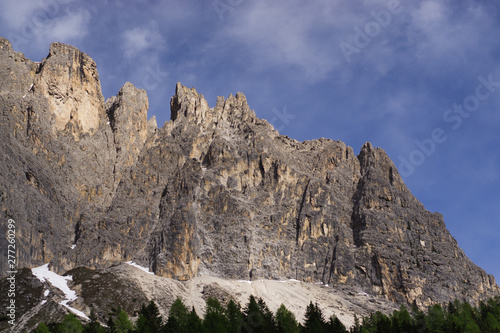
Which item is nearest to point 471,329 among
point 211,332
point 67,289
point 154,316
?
point 211,332

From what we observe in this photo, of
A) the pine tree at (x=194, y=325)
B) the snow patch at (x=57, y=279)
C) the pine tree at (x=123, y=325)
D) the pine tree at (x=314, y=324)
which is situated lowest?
the pine tree at (x=123, y=325)

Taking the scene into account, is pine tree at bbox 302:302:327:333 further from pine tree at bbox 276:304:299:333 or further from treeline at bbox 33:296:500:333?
pine tree at bbox 276:304:299:333

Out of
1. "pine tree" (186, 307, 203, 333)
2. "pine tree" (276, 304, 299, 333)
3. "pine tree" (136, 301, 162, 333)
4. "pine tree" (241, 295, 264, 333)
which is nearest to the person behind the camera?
"pine tree" (241, 295, 264, 333)

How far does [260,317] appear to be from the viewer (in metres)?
107

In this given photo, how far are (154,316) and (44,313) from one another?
52.6 metres

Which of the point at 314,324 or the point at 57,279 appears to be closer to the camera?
the point at 314,324

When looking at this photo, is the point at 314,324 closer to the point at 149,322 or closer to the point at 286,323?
the point at 286,323

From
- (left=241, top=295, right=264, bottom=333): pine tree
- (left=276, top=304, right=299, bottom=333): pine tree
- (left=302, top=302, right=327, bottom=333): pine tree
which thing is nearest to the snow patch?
(left=276, top=304, right=299, bottom=333): pine tree

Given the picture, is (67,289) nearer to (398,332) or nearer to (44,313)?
(44,313)

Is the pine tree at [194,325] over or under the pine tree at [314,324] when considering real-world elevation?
under

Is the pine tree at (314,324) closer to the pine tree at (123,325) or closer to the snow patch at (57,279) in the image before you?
the pine tree at (123,325)

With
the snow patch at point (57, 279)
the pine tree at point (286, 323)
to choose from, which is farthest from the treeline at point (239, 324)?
the snow patch at point (57, 279)

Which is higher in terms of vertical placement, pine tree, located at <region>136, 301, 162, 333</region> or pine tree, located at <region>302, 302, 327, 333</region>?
pine tree, located at <region>302, 302, 327, 333</region>

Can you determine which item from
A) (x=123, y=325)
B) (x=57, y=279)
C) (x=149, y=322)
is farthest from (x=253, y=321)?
(x=57, y=279)
